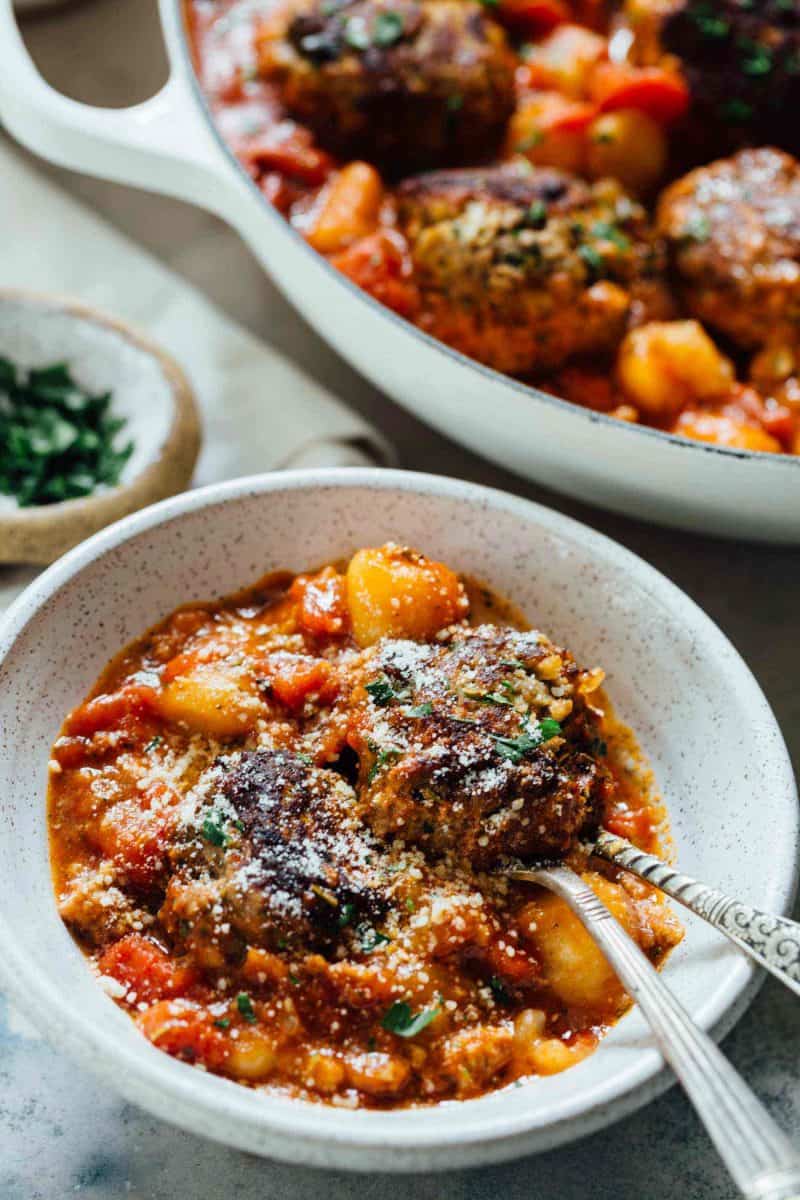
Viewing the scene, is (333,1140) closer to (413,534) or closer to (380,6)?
(413,534)

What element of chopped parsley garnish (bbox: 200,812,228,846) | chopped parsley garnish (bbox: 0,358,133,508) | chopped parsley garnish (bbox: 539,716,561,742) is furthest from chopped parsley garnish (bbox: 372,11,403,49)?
chopped parsley garnish (bbox: 200,812,228,846)

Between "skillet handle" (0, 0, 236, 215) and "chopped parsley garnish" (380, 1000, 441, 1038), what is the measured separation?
1.83 metres

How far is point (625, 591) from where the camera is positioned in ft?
8.05

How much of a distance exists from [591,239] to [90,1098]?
213 centimetres

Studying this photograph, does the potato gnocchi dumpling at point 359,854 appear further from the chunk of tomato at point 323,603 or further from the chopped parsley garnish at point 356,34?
the chopped parsley garnish at point 356,34

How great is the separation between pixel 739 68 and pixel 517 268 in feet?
3.55

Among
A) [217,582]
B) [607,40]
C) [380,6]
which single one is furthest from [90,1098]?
[607,40]

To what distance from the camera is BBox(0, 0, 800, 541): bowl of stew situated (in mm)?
2727

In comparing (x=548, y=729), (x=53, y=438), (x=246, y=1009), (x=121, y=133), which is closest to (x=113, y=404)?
(x=53, y=438)

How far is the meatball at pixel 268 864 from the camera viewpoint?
191 centimetres

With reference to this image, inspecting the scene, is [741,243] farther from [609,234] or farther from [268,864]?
[268,864]

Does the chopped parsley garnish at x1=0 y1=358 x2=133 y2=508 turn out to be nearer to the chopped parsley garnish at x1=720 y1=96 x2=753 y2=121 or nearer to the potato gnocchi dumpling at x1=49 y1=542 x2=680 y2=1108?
the potato gnocchi dumpling at x1=49 y1=542 x2=680 y2=1108

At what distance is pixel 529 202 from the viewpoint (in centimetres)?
298

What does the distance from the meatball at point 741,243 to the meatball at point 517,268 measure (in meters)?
0.16
